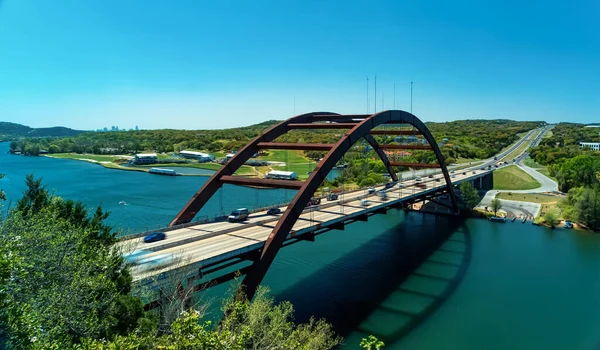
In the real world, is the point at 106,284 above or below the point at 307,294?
above

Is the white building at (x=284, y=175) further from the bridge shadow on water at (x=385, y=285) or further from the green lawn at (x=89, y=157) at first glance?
the green lawn at (x=89, y=157)

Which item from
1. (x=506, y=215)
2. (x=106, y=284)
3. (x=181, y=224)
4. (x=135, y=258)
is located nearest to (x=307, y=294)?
(x=181, y=224)

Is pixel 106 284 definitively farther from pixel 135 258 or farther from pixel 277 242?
pixel 277 242

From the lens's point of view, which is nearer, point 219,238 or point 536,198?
point 219,238

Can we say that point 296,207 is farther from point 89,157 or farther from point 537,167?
point 89,157

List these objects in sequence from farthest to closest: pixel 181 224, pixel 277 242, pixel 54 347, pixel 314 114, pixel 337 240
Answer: pixel 337 240 → pixel 314 114 → pixel 181 224 → pixel 277 242 → pixel 54 347

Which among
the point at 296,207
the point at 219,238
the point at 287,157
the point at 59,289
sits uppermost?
the point at 287,157

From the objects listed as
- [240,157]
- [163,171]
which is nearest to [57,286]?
[240,157]
